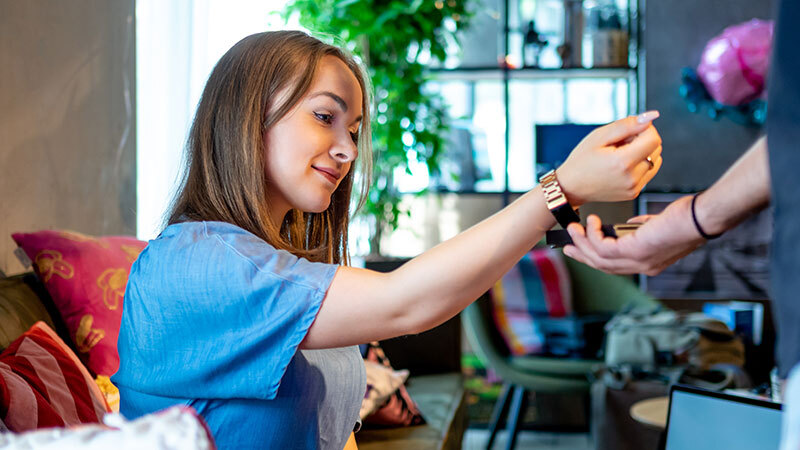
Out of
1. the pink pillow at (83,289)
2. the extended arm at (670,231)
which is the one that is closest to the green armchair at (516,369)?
the pink pillow at (83,289)

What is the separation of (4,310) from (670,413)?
137 centimetres

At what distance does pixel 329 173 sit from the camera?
1132 millimetres

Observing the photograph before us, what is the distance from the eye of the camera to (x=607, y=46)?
13.3 ft

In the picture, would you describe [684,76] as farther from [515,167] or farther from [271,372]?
[271,372]

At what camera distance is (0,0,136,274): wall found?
1.72m

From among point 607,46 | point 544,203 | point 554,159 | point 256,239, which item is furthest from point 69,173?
point 607,46

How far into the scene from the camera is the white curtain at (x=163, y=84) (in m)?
2.51

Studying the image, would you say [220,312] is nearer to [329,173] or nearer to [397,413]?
[329,173]

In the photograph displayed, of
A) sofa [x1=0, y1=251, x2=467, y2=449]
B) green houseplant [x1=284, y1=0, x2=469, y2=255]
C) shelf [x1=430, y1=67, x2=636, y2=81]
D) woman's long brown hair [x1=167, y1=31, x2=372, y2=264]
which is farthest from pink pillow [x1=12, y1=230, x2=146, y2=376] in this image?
shelf [x1=430, y1=67, x2=636, y2=81]

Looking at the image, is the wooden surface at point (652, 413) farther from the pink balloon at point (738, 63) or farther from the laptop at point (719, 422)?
the pink balloon at point (738, 63)

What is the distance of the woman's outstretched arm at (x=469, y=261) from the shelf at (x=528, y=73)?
10.6ft

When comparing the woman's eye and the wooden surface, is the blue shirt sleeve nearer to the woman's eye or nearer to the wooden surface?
the woman's eye

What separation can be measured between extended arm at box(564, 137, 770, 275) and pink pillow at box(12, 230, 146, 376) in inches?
41.9

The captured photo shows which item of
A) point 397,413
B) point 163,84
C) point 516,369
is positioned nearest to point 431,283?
point 397,413
